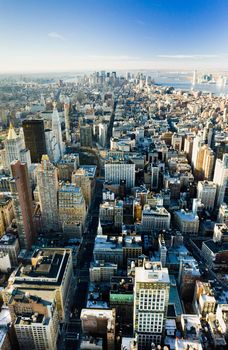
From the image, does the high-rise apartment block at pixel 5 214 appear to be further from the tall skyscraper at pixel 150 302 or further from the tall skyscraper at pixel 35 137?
the tall skyscraper at pixel 150 302

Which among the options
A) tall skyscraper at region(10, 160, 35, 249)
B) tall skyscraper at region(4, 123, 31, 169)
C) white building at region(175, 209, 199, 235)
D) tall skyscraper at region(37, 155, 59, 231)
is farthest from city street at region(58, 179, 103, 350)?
tall skyscraper at region(4, 123, 31, 169)

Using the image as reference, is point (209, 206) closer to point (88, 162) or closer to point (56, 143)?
point (88, 162)

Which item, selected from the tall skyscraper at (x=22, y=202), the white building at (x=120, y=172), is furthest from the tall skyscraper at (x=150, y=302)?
the white building at (x=120, y=172)

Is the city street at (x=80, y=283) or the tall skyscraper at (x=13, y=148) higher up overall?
the tall skyscraper at (x=13, y=148)

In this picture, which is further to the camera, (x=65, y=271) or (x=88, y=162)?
(x=88, y=162)

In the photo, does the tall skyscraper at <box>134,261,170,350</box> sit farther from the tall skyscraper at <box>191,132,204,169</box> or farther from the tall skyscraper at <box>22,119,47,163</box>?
the tall skyscraper at <box>22,119,47,163</box>

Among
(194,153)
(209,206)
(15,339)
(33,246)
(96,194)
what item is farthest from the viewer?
(194,153)

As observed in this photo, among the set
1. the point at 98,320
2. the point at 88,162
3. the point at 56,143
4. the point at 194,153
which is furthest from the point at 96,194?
the point at 98,320
